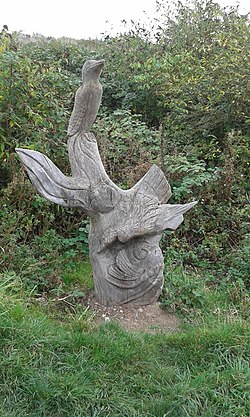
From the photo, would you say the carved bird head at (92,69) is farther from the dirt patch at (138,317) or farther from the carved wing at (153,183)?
the dirt patch at (138,317)

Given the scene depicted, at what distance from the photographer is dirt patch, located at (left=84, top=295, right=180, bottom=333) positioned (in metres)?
4.04

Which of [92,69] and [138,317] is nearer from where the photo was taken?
[92,69]

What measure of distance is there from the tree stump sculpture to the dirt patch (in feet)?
0.21

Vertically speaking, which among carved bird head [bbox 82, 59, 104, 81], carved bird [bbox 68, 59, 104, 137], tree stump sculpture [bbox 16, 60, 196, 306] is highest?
carved bird head [bbox 82, 59, 104, 81]

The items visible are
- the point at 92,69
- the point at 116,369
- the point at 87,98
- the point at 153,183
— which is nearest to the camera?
the point at 116,369

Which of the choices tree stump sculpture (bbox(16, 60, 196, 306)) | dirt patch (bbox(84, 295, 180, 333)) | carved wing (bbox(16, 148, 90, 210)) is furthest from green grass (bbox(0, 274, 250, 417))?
carved wing (bbox(16, 148, 90, 210))

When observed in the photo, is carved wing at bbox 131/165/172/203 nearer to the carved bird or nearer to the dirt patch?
the carved bird

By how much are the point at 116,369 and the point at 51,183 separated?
1459mm

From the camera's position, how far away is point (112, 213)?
164 inches

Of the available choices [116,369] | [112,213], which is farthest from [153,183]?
[116,369]

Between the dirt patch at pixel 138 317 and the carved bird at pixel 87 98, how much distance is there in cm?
144

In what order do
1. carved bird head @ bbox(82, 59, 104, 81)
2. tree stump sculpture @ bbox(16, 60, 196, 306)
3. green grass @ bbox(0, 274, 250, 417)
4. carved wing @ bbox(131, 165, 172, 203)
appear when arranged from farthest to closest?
carved wing @ bbox(131, 165, 172, 203)
tree stump sculpture @ bbox(16, 60, 196, 306)
carved bird head @ bbox(82, 59, 104, 81)
green grass @ bbox(0, 274, 250, 417)

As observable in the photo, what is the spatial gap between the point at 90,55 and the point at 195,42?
2.53 meters

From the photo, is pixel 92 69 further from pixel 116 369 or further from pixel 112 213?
pixel 116 369
